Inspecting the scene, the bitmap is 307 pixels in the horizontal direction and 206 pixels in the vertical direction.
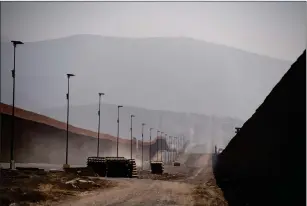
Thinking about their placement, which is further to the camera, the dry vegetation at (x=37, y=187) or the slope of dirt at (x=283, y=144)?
the dry vegetation at (x=37, y=187)

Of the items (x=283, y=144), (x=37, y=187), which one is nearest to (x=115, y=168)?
(x=37, y=187)

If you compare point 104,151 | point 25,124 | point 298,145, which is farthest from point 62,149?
point 298,145

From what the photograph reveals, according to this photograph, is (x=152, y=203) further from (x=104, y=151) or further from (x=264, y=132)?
(x=104, y=151)

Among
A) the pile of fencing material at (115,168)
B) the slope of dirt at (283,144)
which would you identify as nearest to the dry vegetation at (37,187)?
the slope of dirt at (283,144)

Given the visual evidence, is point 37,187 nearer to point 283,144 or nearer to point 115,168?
point 283,144

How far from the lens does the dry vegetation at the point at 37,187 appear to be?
854 inches

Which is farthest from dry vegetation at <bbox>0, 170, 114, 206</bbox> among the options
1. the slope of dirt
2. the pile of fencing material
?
the pile of fencing material

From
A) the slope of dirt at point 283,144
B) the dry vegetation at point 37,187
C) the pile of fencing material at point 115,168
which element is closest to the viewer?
the slope of dirt at point 283,144

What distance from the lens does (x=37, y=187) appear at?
26344 millimetres

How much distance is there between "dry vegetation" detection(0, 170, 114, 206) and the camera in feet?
71.2

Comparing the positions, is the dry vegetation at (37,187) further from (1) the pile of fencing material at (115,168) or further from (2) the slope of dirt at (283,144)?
(1) the pile of fencing material at (115,168)

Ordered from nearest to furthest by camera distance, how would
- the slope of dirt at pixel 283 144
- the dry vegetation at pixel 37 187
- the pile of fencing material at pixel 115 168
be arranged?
1. the slope of dirt at pixel 283 144
2. the dry vegetation at pixel 37 187
3. the pile of fencing material at pixel 115 168

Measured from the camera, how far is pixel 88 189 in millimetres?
30328

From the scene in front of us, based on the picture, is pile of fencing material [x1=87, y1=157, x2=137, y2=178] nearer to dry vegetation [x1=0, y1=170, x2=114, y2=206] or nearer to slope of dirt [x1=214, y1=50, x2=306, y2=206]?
dry vegetation [x1=0, y1=170, x2=114, y2=206]
